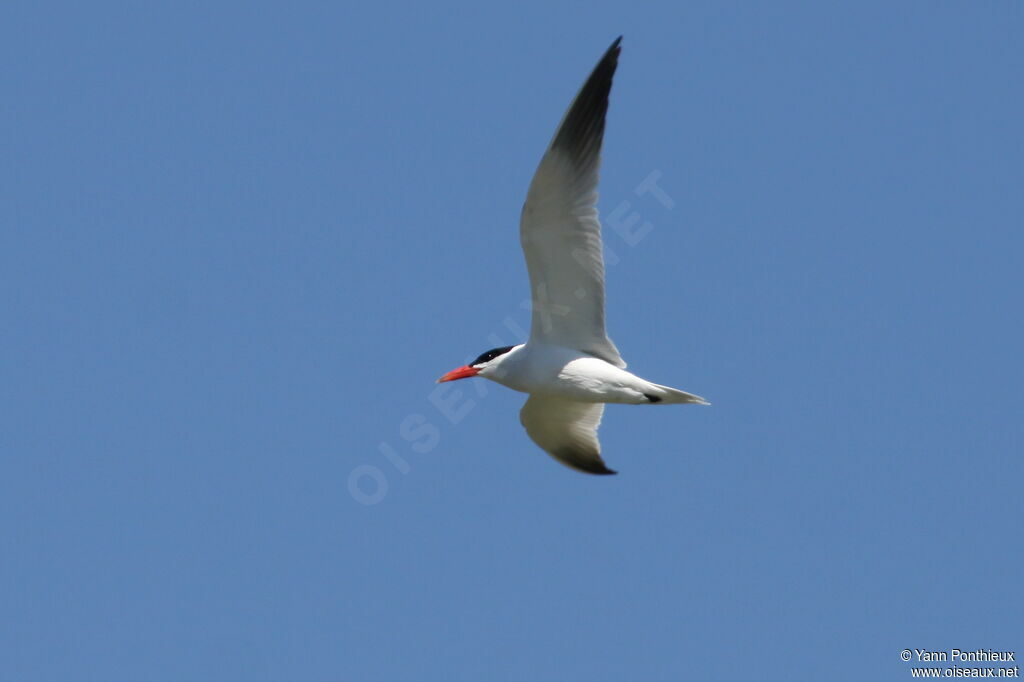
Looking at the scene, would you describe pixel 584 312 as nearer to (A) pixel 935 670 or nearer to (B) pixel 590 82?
(B) pixel 590 82

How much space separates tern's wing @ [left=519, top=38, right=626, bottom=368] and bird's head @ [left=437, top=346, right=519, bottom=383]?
0.79 metres

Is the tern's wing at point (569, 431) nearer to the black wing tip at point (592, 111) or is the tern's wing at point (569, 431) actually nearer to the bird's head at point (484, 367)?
the bird's head at point (484, 367)

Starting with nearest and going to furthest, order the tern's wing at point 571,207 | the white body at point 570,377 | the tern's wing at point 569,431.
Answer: the tern's wing at point 571,207
the white body at point 570,377
the tern's wing at point 569,431

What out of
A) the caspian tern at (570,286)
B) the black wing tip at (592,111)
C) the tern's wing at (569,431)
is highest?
the black wing tip at (592,111)

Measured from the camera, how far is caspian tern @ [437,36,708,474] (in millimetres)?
10742

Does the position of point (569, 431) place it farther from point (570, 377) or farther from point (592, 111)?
point (592, 111)

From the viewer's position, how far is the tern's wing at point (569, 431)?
12945 millimetres

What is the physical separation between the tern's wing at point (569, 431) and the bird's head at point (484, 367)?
1136mm

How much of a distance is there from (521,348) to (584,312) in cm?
69

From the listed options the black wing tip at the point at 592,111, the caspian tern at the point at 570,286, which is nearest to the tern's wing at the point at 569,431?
the caspian tern at the point at 570,286

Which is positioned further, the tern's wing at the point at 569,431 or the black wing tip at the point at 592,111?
the tern's wing at the point at 569,431

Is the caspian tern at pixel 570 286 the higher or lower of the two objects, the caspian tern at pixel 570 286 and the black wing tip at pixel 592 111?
the lower

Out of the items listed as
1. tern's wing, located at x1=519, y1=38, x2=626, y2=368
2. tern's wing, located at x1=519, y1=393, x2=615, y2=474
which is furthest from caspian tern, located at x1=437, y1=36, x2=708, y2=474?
tern's wing, located at x1=519, y1=393, x2=615, y2=474

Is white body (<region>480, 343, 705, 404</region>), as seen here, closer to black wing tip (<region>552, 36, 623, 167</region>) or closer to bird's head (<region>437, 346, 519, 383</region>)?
bird's head (<region>437, 346, 519, 383</region>)
